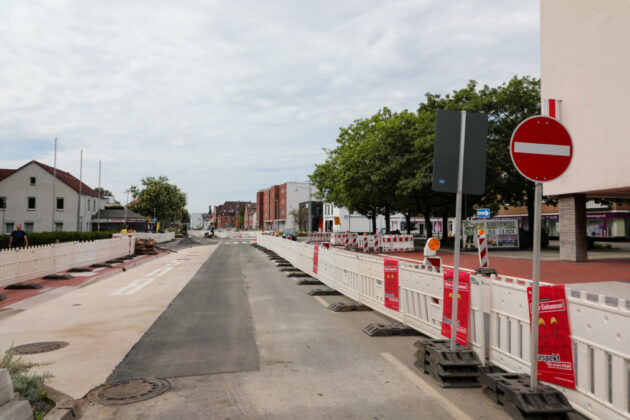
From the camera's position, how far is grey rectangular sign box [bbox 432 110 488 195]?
18.9 feet

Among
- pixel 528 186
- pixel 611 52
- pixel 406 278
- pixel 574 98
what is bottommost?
pixel 406 278

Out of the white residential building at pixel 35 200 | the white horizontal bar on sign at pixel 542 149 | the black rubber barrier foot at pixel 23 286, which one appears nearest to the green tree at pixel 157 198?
the white residential building at pixel 35 200

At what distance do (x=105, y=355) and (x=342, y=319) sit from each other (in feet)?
14.1

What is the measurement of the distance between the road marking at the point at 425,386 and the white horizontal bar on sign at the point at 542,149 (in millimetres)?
2644

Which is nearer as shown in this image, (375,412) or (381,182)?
(375,412)

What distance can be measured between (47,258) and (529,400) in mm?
16229

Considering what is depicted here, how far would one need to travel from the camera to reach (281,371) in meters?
5.30

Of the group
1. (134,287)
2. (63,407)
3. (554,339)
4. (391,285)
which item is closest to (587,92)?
(391,285)

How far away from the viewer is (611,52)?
17703mm

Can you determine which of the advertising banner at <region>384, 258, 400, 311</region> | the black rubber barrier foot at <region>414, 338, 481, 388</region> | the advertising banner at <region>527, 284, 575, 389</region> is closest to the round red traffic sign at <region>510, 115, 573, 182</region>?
the advertising banner at <region>527, 284, 575, 389</region>

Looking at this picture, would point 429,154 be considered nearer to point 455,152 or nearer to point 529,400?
point 455,152

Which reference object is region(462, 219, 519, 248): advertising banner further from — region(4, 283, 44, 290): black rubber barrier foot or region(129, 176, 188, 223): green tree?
region(129, 176, 188, 223): green tree

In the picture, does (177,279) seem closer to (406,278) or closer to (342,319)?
(342,319)

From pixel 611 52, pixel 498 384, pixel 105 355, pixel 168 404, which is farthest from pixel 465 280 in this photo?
pixel 611 52
